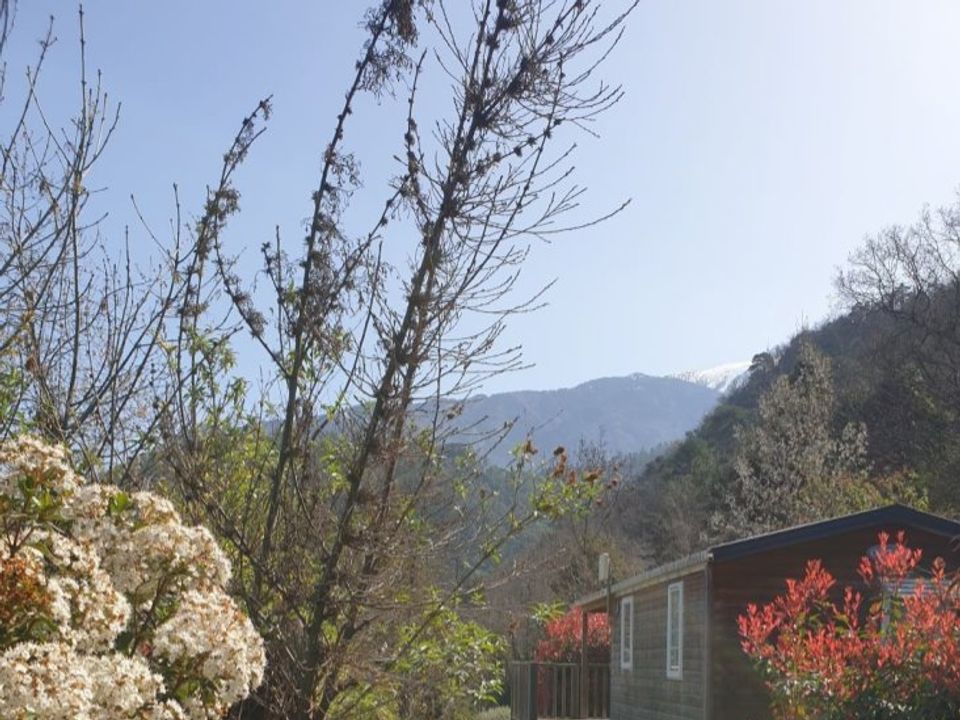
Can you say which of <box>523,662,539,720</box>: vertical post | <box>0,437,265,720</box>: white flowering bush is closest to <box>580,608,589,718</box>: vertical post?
<box>523,662,539,720</box>: vertical post

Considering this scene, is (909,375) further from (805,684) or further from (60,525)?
(60,525)

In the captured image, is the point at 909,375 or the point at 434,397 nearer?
the point at 434,397

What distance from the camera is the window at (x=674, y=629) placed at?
16172 mm

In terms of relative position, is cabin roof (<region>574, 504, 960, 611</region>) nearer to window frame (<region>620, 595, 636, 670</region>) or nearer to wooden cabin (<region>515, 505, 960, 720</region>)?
wooden cabin (<region>515, 505, 960, 720</region>)

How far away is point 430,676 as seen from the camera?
6.43 metres

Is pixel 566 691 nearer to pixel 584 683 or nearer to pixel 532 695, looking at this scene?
pixel 584 683

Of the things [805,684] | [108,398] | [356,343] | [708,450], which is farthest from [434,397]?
[708,450]

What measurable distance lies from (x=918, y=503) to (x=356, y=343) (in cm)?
2291

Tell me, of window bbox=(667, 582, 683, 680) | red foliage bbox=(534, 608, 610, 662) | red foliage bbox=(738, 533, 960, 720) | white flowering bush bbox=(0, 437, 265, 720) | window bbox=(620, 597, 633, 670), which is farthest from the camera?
red foliage bbox=(534, 608, 610, 662)

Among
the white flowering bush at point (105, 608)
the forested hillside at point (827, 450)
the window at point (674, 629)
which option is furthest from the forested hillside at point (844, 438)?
the white flowering bush at point (105, 608)

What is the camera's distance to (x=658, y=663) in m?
17.6

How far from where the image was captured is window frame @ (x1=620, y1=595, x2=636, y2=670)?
19.9 metres

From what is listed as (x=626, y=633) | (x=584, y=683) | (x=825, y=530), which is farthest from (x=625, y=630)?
(x=825, y=530)

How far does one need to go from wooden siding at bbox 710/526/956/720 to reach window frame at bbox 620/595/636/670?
525cm
